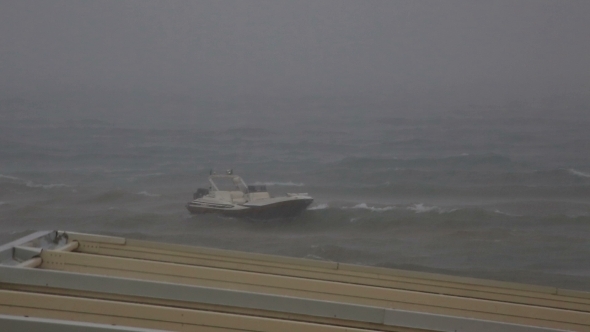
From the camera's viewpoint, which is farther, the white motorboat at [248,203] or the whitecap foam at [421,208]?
the whitecap foam at [421,208]

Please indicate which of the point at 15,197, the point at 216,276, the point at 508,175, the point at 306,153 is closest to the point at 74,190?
the point at 15,197

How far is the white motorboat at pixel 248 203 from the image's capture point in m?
10.6

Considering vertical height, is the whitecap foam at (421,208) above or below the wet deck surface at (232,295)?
above

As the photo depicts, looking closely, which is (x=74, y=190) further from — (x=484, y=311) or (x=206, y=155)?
(x=484, y=311)

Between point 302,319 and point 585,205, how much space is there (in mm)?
10119

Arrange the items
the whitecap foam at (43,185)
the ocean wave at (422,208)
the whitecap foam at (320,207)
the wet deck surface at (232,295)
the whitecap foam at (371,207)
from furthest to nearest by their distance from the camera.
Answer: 1. the whitecap foam at (43,185)
2. the whitecap foam at (371,207)
3. the whitecap foam at (320,207)
4. the ocean wave at (422,208)
5. the wet deck surface at (232,295)

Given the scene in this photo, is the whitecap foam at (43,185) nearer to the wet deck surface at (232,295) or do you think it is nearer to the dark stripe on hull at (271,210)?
the dark stripe on hull at (271,210)

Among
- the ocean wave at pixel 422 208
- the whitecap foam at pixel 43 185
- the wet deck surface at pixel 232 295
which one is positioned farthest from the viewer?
the whitecap foam at pixel 43 185

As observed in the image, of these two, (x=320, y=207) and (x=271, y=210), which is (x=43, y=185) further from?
(x=320, y=207)

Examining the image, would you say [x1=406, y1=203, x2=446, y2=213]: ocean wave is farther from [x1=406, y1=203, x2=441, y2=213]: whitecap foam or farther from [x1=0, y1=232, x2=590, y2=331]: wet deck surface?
[x1=0, y1=232, x2=590, y2=331]: wet deck surface

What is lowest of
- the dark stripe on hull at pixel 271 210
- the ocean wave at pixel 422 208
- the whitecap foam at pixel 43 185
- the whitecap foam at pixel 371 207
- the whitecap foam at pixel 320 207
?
the whitecap foam at pixel 43 185

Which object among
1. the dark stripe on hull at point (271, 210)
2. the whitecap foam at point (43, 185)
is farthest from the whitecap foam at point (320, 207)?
the whitecap foam at point (43, 185)

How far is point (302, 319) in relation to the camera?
2.20 m

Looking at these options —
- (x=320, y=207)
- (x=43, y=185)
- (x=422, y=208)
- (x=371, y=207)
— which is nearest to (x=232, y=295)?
(x=320, y=207)
